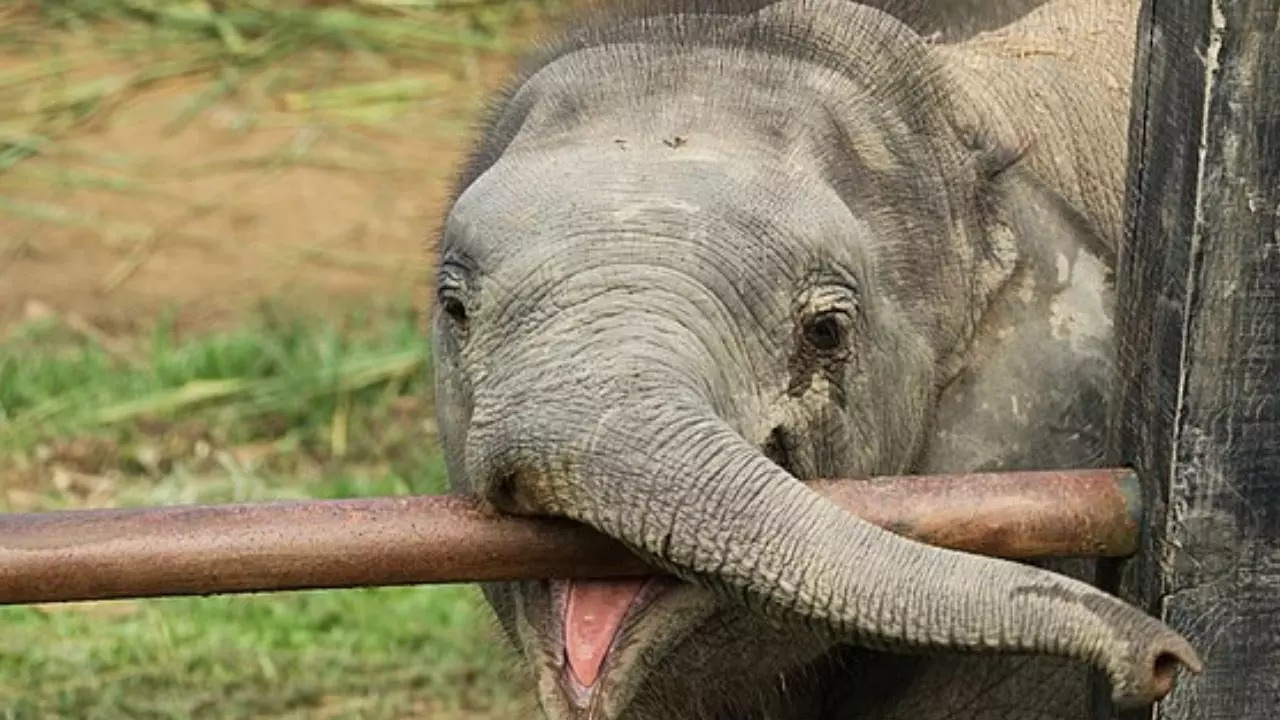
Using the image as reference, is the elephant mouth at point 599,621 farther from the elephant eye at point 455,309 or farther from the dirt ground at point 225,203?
the dirt ground at point 225,203

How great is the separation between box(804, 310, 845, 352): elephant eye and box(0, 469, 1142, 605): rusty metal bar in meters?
0.34

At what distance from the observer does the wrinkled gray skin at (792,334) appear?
2.49 metres

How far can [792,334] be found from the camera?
2.95m

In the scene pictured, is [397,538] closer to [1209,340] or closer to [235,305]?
[1209,340]

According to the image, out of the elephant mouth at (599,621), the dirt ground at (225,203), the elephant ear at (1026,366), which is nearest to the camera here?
the elephant mouth at (599,621)

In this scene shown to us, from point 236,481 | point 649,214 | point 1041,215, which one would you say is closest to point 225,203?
point 236,481

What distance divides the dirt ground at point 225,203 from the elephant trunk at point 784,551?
4.12 metres

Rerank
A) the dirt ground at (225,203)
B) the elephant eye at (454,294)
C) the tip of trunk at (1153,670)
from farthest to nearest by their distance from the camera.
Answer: the dirt ground at (225,203) < the elephant eye at (454,294) < the tip of trunk at (1153,670)

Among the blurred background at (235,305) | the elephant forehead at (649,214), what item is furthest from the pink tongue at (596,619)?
the blurred background at (235,305)

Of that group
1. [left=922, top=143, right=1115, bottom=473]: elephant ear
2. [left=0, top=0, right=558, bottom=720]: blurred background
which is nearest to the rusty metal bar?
[left=922, top=143, right=1115, bottom=473]: elephant ear

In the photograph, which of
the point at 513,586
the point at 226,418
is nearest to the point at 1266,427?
the point at 513,586

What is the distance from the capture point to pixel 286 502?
2.64m

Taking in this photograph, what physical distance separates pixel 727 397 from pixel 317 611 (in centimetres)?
265

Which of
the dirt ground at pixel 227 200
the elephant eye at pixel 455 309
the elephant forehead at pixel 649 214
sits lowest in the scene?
the dirt ground at pixel 227 200
